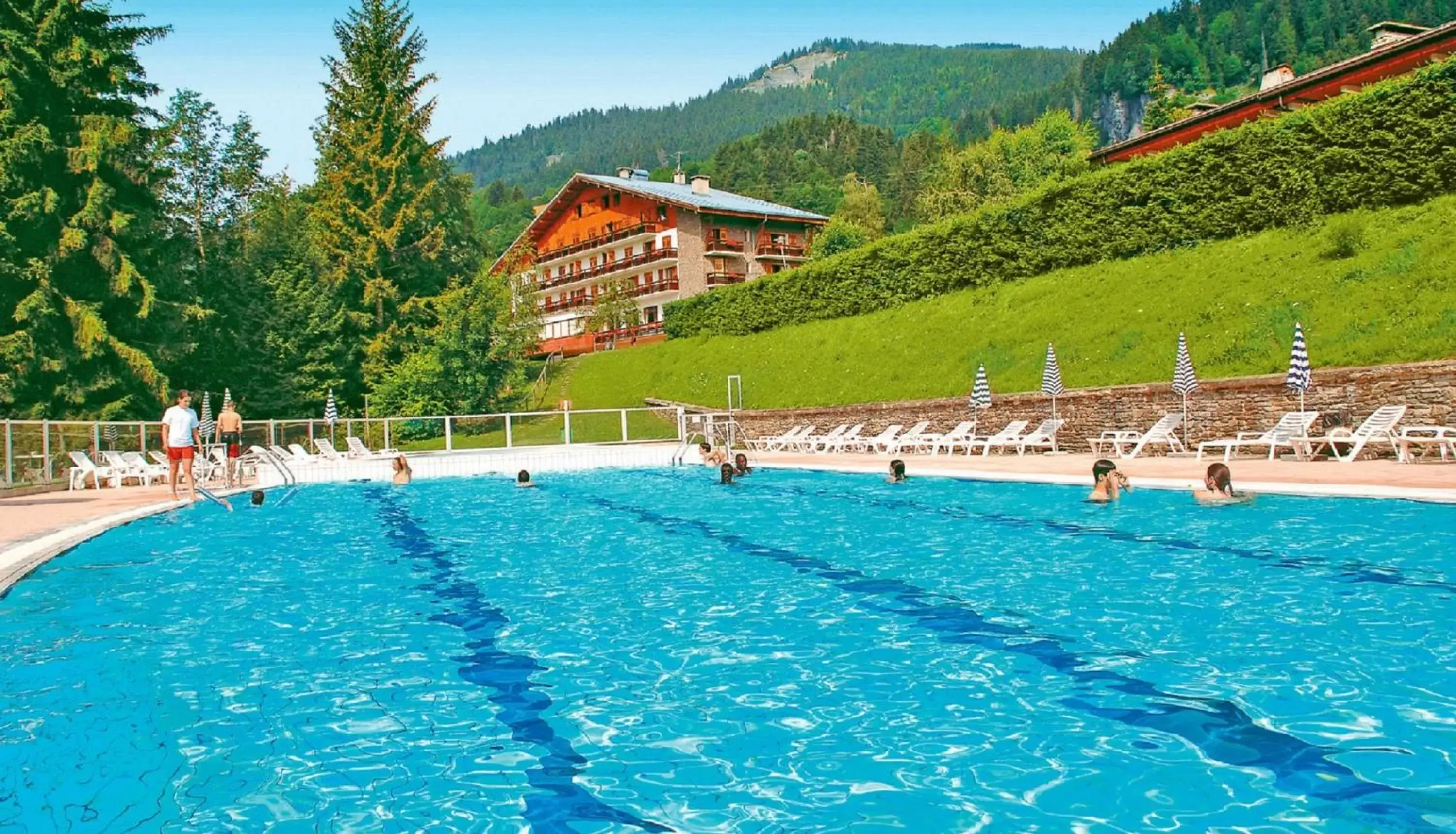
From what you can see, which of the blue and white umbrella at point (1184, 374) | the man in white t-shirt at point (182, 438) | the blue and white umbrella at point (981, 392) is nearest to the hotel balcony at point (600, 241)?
the blue and white umbrella at point (981, 392)

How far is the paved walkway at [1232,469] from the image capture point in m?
10.9

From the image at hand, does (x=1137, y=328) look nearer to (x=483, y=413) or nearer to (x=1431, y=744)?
(x=1431, y=744)

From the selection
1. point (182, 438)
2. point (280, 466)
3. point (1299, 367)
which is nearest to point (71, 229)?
point (280, 466)

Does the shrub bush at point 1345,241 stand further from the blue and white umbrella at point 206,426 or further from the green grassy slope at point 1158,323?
the blue and white umbrella at point 206,426

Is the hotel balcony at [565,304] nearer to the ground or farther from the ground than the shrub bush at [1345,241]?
farther from the ground

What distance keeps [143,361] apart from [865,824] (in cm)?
3039

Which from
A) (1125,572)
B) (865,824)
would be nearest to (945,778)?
(865,824)

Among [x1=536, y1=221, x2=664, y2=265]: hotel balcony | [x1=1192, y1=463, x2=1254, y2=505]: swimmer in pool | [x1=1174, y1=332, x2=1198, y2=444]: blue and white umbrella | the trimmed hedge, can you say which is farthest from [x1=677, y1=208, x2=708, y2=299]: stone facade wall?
[x1=1192, y1=463, x2=1254, y2=505]: swimmer in pool

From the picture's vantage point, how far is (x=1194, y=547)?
926 centimetres

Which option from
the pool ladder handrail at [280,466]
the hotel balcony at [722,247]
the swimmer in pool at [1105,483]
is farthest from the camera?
the hotel balcony at [722,247]

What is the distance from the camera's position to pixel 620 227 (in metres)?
58.9

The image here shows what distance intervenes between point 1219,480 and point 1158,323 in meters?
11.4

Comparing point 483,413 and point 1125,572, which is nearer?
point 1125,572

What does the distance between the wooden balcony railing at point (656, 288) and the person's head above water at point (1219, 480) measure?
1763 inches
